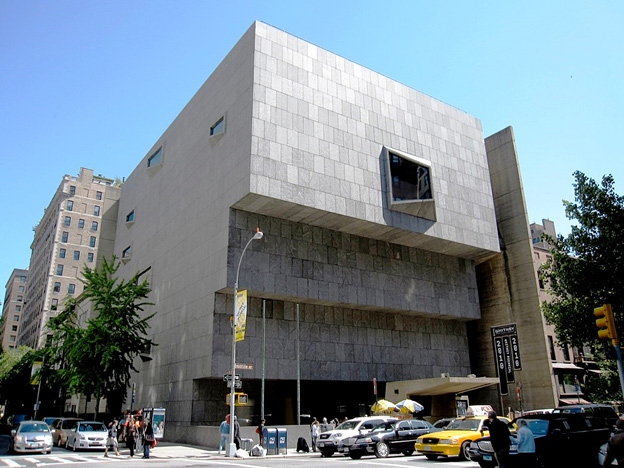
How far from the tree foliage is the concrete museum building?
44.9 ft

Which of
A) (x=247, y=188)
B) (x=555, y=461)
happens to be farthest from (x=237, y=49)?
(x=555, y=461)

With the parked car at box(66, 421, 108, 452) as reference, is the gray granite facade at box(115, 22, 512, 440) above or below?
above

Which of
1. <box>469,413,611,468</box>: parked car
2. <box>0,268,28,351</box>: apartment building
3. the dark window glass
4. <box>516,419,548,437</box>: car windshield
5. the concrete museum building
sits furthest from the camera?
<box>0,268,28,351</box>: apartment building

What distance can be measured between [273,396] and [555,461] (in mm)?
30266

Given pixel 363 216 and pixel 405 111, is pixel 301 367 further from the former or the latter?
pixel 405 111

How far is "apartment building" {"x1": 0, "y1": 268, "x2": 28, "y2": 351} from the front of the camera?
132000 mm

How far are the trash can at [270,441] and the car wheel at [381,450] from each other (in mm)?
6186

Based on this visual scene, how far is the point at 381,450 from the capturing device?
74.7ft

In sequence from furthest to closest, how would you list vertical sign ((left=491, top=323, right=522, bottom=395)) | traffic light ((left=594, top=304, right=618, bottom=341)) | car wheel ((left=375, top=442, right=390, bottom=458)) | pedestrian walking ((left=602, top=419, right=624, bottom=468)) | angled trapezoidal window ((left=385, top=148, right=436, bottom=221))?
vertical sign ((left=491, top=323, right=522, bottom=395)), angled trapezoidal window ((left=385, top=148, right=436, bottom=221)), car wheel ((left=375, top=442, right=390, bottom=458)), traffic light ((left=594, top=304, right=618, bottom=341)), pedestrian walking ((left=602, top=419, right=624, bottom=468))

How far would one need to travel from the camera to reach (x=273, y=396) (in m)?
41.6

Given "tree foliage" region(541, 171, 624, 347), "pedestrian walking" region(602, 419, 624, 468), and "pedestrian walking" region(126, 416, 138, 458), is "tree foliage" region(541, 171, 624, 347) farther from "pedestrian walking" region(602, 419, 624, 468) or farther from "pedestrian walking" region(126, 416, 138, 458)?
"pedestrian walking" region(126, 416, 138, 458)

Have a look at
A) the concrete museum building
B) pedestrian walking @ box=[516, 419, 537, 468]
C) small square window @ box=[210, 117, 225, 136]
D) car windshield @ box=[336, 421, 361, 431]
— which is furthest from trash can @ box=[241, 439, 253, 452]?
small square window @ box=[210, 117, 225, 136]

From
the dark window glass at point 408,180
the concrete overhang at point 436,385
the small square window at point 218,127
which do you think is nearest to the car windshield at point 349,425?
the concrete overhang at point 436,385

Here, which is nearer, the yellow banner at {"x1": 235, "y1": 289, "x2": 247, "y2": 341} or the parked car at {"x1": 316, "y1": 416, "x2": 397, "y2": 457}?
the parked car at {"x1": 316, "y1": 416, "x2": 397, "y2": 457}
